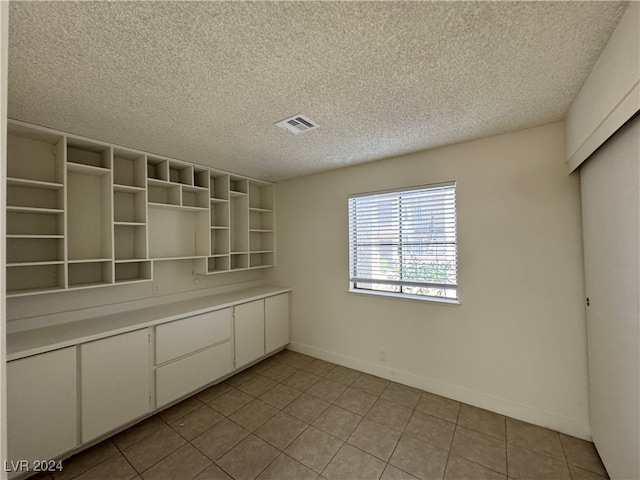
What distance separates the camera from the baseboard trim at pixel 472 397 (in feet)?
6.72

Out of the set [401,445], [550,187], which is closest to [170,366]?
[401,445]

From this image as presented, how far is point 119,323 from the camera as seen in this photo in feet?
7.25

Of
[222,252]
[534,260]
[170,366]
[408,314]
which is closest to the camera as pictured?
[534,260]

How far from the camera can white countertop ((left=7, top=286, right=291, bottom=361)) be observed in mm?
1742

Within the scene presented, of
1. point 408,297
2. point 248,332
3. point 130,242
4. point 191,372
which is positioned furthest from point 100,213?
point 408,297

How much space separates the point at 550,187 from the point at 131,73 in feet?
10.0

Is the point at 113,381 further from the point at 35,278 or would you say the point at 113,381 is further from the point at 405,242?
the point at 405,242

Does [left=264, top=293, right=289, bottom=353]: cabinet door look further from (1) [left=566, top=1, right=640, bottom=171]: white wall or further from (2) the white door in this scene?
(1) [left=566, top=1, right=640, bottom=171]: white wall

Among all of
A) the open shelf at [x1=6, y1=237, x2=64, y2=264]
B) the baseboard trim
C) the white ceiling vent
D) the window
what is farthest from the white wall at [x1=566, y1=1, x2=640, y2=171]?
the open shelf at [x1=6, y1=237, x2=64, y2=264]

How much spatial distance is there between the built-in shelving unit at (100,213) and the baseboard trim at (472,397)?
1.98 meters

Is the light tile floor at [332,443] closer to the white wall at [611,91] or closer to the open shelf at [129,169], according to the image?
the white wall at [611,91]

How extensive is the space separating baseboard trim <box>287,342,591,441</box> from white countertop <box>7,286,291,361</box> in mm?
1540

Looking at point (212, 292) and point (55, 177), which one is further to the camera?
point (212, 292)

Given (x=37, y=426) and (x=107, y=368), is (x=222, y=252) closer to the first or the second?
(x=107, y=368)
